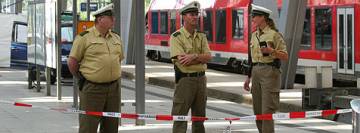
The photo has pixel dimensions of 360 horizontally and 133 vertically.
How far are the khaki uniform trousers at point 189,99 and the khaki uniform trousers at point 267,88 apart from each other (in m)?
0.71

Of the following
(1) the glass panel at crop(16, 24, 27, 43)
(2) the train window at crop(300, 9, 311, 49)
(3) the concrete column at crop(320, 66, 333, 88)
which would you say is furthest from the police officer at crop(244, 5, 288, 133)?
(1) the glass panel at crop(16, 24, 27, 43)

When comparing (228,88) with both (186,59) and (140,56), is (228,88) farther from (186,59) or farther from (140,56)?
(186,59)

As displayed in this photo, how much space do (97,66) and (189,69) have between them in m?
1.15

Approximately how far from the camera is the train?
1897cm

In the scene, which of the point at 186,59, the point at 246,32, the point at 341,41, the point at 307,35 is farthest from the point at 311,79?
the point at 246,32

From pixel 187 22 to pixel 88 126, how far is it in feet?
5.32

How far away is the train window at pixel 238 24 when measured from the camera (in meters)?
24.1

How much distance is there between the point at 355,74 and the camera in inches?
738

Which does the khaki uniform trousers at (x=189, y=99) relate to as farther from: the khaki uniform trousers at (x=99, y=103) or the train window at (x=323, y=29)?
the train window at (x=323, y=29)

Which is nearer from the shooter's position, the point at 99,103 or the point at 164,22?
the point at 99,103

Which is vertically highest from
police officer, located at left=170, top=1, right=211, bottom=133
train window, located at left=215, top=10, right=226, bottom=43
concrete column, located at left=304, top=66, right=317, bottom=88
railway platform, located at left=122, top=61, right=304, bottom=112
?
train window, located at left=215, top=10, right=226, bottom=43

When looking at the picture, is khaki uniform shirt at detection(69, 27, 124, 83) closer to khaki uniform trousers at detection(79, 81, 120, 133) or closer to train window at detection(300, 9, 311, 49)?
khaki uniform trousers at detection(79, 81, 120, 133)

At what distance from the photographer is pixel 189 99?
8094 mm

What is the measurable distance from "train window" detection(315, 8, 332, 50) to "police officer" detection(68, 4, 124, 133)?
13.1 meters
